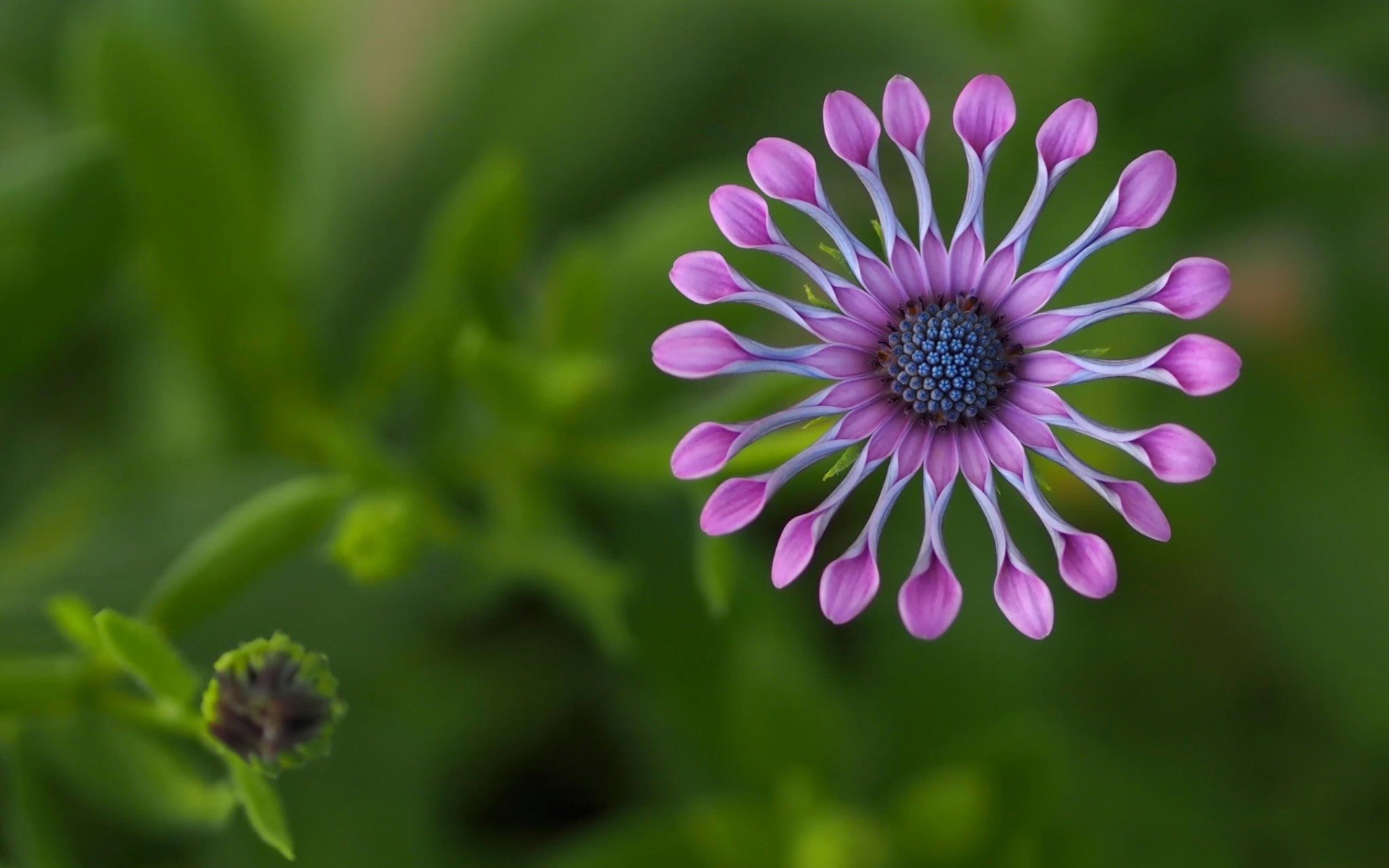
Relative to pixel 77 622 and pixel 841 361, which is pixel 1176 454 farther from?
pixel 77 622

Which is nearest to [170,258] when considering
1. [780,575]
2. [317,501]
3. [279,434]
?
[279,434]

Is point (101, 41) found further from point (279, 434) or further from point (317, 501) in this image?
point (317, 501)

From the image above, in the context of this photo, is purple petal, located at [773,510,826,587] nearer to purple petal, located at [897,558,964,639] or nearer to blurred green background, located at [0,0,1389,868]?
purple petal, located at [897,558,964,639]

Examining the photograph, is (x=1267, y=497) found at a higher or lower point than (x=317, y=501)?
lower

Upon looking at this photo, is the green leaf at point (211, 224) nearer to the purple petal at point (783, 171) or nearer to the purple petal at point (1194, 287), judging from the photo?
the purple petal at point (783, 171)

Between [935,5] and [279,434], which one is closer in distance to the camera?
[279,434]

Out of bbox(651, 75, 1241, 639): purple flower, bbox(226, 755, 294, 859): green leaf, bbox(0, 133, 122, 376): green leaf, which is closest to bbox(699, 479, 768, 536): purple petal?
bbox(651, 75, 1241, 639): purple flower
